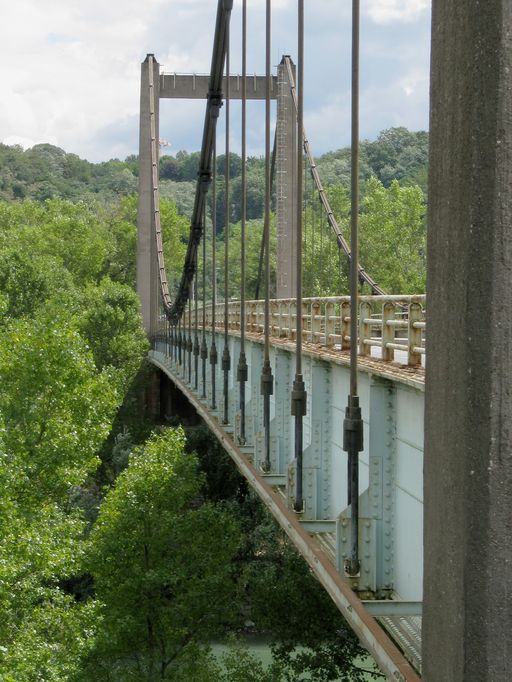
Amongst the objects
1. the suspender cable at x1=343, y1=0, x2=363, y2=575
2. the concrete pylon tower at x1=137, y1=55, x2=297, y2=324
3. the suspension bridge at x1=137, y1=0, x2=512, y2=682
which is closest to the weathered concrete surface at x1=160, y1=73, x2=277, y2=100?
the concrete pylon tower at x1=137, y1=55, x2=297, y2=324

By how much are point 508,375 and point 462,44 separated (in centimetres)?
76

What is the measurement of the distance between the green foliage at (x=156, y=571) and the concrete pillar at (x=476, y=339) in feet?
64.5

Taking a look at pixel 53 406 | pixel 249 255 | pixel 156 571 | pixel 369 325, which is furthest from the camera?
pixel 249 255

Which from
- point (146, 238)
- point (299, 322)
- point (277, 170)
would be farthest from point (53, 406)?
point (146, 238)

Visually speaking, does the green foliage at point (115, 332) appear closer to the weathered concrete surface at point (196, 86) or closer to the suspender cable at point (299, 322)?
the weathered concrete surface at point (196, 86)

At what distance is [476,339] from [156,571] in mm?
21548

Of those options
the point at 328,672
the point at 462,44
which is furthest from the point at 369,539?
the point at 328,672

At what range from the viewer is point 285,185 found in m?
36.0

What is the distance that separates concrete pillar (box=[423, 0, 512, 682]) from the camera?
2.41 metres

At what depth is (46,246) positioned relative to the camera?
65500mm

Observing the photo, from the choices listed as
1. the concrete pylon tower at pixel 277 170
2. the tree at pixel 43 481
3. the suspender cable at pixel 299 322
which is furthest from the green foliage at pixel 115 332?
the suspender cable at pixel 299 322

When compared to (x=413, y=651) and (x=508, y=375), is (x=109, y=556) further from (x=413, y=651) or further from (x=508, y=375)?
(x=508, y=375)

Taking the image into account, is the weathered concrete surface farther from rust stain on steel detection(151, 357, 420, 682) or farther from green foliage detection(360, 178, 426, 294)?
rust stain on steel detection(151, 357, 420, 682)

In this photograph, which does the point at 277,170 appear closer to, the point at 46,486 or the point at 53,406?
the point at 53,406
